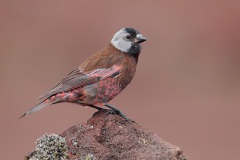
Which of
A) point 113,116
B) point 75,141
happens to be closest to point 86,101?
point 113,116

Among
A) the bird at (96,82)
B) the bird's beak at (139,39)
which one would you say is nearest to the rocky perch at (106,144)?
the bird at (96,82)

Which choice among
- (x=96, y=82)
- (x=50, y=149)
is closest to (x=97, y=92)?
(x=96, y=82)

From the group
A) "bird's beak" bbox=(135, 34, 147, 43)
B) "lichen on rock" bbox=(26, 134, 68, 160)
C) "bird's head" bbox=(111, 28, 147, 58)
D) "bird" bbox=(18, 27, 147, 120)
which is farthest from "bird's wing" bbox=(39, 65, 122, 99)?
"lichen on rock" bbox=(26, 134, 68, 160)

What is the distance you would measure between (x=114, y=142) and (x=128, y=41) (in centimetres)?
203

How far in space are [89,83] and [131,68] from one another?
0.67 meters

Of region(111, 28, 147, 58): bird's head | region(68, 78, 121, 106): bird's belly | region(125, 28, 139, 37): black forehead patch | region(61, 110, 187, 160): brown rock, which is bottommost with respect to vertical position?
region(61, 110, 187, 160): brown rock

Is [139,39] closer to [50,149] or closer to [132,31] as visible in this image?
[132,31]

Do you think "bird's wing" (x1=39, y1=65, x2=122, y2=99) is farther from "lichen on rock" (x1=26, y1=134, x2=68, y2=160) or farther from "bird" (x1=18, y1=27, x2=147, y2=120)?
"lichen on rock" (x1=26, y1=134, x2=68, y2=160)

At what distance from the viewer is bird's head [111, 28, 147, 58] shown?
636 centimetres

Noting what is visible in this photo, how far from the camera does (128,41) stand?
21.0ft

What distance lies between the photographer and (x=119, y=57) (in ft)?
20.1

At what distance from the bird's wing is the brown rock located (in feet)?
1.90

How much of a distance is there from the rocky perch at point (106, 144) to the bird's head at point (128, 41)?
1353mm

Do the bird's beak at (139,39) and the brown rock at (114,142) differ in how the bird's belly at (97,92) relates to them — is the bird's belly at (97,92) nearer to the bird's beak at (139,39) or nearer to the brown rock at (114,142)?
the brown rock at (114,142)
